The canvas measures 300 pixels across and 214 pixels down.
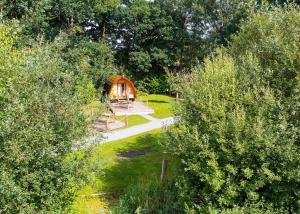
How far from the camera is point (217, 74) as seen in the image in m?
12.7

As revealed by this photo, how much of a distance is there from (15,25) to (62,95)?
294 inches

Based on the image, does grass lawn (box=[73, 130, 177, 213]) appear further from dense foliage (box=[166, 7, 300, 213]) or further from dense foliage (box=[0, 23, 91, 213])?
dense foliage (box=[166, 7, 300, 213])

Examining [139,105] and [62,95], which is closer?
[62,95]

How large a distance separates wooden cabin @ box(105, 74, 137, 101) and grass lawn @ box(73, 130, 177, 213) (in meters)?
13.3

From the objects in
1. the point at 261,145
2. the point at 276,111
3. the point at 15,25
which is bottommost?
the point at 261,145

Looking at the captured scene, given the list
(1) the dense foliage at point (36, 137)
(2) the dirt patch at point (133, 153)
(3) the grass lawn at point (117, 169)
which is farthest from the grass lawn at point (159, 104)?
(1) the dense foliage at point (36, 137)

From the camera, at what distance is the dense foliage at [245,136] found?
34.7 feet

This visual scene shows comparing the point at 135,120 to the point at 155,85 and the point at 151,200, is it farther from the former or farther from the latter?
the point at 155,85

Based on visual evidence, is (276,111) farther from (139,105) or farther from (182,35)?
(182,35)

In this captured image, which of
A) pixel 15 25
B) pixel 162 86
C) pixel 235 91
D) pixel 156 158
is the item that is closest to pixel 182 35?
pixel 162 86

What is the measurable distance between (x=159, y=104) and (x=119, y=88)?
6.03 meters

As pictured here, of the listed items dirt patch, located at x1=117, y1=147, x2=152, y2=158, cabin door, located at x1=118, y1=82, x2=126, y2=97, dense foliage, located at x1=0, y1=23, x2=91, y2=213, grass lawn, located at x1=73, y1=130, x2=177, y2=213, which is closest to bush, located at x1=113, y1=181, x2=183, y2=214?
grass lawn, located at x1=73, y1=130, x2=177, y2=213

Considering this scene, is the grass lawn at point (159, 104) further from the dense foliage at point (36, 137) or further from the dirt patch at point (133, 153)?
the dense foliage at point (36, 137)

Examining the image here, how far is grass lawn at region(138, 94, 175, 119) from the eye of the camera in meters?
37.3
